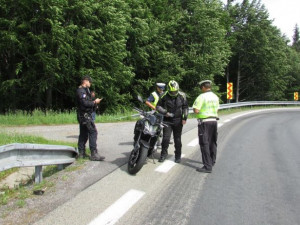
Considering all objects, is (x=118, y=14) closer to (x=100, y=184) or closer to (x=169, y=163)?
(x=169, y=163)

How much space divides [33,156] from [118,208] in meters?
1.63

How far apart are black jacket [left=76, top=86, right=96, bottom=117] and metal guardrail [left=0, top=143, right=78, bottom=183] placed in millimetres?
823

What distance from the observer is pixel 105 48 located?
58.3ft

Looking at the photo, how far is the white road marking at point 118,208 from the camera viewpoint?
10.8ft

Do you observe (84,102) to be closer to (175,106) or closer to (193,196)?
(175,106)

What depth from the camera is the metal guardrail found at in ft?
12.2

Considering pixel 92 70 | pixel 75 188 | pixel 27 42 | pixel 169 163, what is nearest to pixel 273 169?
pixel 169 163

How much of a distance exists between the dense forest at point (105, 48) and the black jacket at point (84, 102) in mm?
9972

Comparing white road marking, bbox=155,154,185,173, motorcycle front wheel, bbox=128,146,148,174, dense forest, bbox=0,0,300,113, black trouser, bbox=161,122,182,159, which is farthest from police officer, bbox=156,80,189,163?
dense forest, bbox=0,0,300,113

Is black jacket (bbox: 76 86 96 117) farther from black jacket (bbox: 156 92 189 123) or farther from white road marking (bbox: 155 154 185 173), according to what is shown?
white road marking (bbox: 155 154 185 173)

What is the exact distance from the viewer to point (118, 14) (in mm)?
17953

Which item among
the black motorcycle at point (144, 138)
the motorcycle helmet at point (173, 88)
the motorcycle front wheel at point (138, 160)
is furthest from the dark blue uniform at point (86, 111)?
the motorcycle helmet at point (173, 88)

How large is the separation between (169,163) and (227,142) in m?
3.33

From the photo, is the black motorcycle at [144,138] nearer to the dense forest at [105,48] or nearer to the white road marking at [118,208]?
the white road marking at [118,208]
